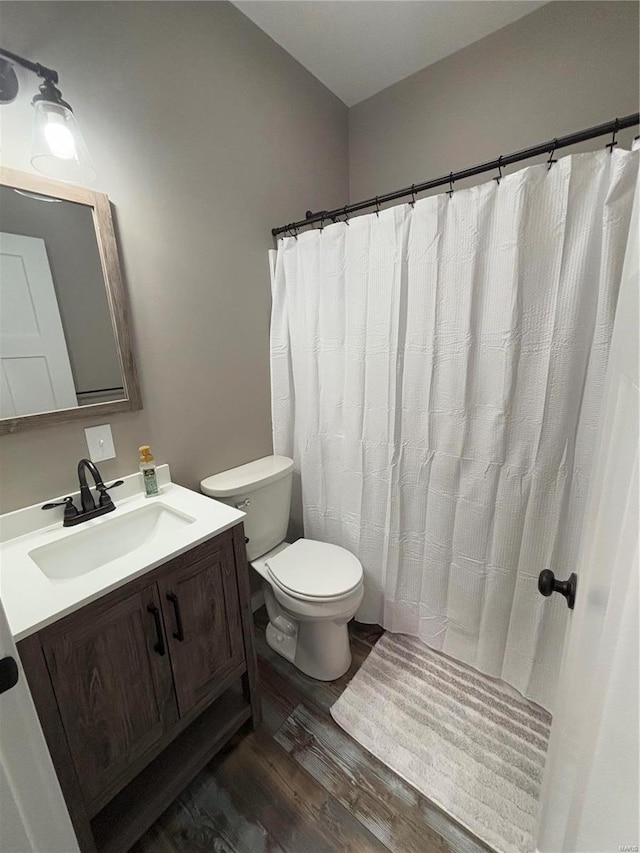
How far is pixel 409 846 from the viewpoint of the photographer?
98cm

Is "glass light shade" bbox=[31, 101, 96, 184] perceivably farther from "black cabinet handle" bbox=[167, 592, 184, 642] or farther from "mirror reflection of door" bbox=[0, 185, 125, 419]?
"black cabinet handle" bbox=[167, 592, 184, 642]

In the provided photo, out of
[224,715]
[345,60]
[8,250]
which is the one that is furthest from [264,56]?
[224,715]

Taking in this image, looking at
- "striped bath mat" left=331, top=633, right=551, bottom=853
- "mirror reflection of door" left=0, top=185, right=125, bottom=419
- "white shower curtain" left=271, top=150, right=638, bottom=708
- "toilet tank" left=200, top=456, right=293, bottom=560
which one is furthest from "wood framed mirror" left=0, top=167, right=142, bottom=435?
"striped bath mat" left=331, top=633, right=551, bottom=853

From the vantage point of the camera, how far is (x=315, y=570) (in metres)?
1.46

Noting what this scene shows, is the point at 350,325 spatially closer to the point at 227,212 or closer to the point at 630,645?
the point at 227,212

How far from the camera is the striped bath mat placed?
1059 mm

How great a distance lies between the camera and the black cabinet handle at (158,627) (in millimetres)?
921

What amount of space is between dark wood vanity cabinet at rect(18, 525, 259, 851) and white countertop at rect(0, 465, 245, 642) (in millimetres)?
33

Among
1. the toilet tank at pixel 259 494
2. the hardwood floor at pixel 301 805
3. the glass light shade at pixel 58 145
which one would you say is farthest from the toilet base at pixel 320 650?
the glass light shade at pixel 58 145

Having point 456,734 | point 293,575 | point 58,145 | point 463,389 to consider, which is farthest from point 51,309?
point 456,734

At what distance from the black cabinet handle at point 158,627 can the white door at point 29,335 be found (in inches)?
26.8

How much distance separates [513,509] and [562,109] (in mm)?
1629

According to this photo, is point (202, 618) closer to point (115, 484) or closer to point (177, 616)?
point (177, 616)

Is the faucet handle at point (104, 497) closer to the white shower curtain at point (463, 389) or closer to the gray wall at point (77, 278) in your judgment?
the gray wall at point (77, 278)
